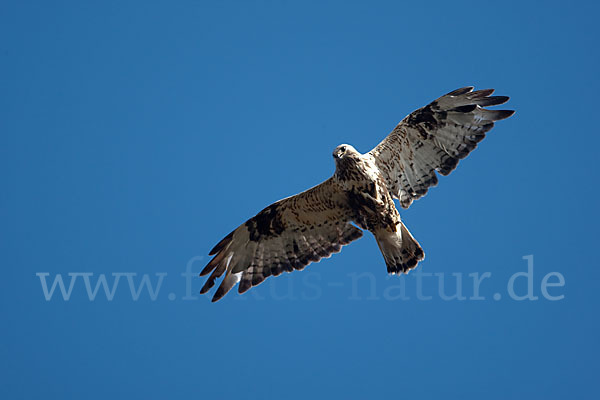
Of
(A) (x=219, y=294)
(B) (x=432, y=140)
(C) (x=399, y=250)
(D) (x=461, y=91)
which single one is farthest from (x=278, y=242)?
(D) (x=461, y=91)

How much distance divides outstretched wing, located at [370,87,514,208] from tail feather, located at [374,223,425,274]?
0.46 metres

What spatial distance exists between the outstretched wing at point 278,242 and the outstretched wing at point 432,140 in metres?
0.82

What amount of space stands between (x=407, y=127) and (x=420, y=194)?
904 millimetres

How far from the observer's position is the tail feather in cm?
1013

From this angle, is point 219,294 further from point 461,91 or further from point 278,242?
point 461,91

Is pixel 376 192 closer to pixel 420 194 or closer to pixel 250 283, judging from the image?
pixel 420 194

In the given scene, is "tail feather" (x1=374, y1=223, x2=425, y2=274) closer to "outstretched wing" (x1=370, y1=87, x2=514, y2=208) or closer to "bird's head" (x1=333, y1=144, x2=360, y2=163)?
"outstretched wing" (x1=370, y1=87, x2=514, y2=208)

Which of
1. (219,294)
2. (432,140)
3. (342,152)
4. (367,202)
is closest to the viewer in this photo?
(342,152)

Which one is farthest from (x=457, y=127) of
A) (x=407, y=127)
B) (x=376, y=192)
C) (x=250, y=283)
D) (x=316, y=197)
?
(x=250, y=283)

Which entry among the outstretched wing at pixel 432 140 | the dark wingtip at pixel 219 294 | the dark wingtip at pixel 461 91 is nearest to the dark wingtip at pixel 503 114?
the outstretched wing at pixel 432 140

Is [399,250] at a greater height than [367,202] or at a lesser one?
lesser

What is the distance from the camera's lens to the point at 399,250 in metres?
10.2

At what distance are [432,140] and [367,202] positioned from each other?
1.22 metres

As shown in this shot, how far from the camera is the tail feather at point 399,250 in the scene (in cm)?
1013
